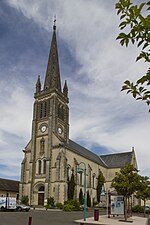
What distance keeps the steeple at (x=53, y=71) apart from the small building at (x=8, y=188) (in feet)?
78.4

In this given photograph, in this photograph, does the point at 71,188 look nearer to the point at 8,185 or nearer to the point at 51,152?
the point at 51,152

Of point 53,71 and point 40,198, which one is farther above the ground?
point 53,71

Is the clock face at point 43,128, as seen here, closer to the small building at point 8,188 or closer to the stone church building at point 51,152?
the stone church building at point 51,152

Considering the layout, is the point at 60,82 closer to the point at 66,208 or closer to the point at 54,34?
the point at 54,34

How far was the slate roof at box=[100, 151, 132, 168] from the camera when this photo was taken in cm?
7128

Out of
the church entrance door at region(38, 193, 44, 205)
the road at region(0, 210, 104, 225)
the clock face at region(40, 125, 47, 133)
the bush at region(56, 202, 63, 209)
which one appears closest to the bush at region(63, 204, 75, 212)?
the bush at region(56, 202, 63, 209)

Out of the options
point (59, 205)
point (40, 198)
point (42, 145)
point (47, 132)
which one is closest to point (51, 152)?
point (42, 145)

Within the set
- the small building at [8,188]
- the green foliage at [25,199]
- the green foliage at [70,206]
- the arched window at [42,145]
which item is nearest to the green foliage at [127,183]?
the green foliage at [70,206]

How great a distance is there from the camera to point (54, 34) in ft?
219

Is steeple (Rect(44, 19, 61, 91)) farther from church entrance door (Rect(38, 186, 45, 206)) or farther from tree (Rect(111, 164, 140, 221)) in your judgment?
tree (Rect(111, 164, 140, 221))

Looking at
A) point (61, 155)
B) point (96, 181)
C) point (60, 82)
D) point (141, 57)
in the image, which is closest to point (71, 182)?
point (61, 155)

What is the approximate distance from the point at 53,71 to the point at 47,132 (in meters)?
15.3

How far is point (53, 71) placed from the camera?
59.6 metres

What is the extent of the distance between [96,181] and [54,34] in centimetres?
3901
